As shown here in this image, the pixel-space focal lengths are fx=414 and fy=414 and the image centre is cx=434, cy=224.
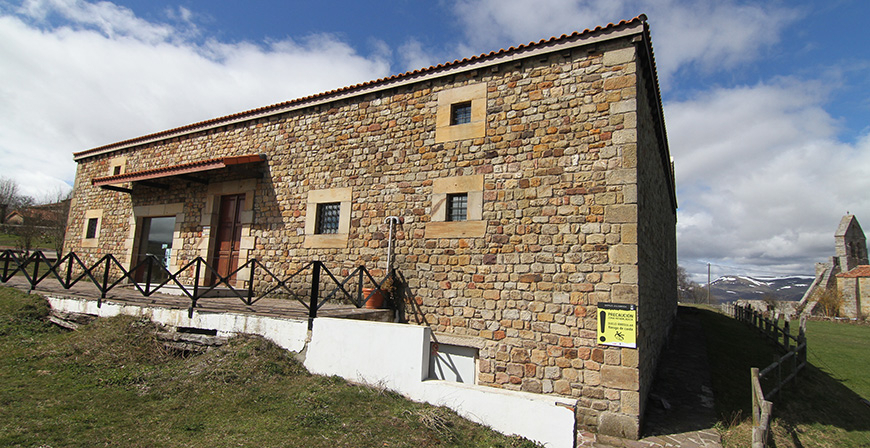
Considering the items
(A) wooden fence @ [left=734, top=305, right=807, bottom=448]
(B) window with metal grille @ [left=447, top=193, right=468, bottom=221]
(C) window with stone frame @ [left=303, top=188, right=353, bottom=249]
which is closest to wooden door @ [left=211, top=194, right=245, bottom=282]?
(C) window with stone frame @ [left=303, top=188, right=353, bottom=249]

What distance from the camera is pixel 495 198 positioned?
697 centimetres

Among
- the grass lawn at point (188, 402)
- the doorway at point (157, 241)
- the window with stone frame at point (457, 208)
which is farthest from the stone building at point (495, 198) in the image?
the grass lawn at point (188, 402)

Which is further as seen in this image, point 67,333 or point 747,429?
point 67,333

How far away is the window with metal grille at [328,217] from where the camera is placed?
8.58m

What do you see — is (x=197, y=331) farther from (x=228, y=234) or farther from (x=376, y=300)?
(x=228, y=234)

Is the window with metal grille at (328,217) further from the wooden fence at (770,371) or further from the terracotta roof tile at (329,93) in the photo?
the wooden fence at (770,371)

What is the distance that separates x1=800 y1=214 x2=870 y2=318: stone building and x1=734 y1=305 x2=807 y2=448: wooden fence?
492 inches

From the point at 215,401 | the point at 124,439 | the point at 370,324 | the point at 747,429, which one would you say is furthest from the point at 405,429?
the point at 747,429

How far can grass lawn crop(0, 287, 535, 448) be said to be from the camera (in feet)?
13.0

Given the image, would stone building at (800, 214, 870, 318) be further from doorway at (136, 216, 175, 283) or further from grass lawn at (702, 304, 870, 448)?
doorway at (136, 216, 175, 283)

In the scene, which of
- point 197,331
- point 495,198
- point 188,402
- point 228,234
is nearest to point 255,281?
point 228,234

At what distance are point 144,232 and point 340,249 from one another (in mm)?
6805

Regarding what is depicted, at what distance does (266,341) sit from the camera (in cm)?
610

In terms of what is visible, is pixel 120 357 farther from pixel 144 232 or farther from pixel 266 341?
pixel 144 232
